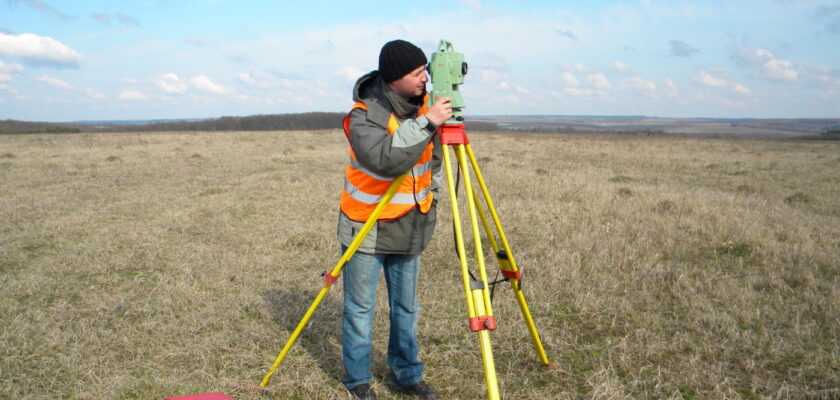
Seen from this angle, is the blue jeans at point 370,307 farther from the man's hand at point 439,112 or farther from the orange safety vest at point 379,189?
the man's hand at point 439,112

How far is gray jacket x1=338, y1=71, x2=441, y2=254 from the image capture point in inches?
105

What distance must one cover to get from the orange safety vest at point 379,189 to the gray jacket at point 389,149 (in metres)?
0.06

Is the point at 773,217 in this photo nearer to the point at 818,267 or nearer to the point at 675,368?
the point at 818,267

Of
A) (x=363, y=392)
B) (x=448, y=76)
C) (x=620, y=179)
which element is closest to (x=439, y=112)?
(x=448, y=76)

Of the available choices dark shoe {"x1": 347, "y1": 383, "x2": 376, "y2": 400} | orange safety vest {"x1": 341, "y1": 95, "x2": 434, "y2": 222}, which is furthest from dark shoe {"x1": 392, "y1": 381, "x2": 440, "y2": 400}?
orange safety vest {"x1": 341, "y1": 95, "x2": 434, "y2": 222}

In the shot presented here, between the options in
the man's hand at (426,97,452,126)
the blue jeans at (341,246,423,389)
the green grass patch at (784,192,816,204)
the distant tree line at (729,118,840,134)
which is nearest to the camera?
the man's hand at (426,97,452,126)

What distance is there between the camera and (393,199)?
307 centimetres

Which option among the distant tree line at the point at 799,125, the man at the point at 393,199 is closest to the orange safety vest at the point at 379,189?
the man at the point at 393,199

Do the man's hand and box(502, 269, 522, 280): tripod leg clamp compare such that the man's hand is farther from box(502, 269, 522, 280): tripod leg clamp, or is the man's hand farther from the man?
box(502, 269, 522, 280): tripod leg clamp

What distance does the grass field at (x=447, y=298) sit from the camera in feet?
12.7

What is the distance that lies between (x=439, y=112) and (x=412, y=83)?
35cm

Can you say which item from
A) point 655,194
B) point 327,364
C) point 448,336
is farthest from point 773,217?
point 327,364

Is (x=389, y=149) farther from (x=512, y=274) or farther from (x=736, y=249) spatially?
(x=736, y=249)

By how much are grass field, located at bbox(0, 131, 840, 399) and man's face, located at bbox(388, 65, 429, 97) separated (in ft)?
7.15
